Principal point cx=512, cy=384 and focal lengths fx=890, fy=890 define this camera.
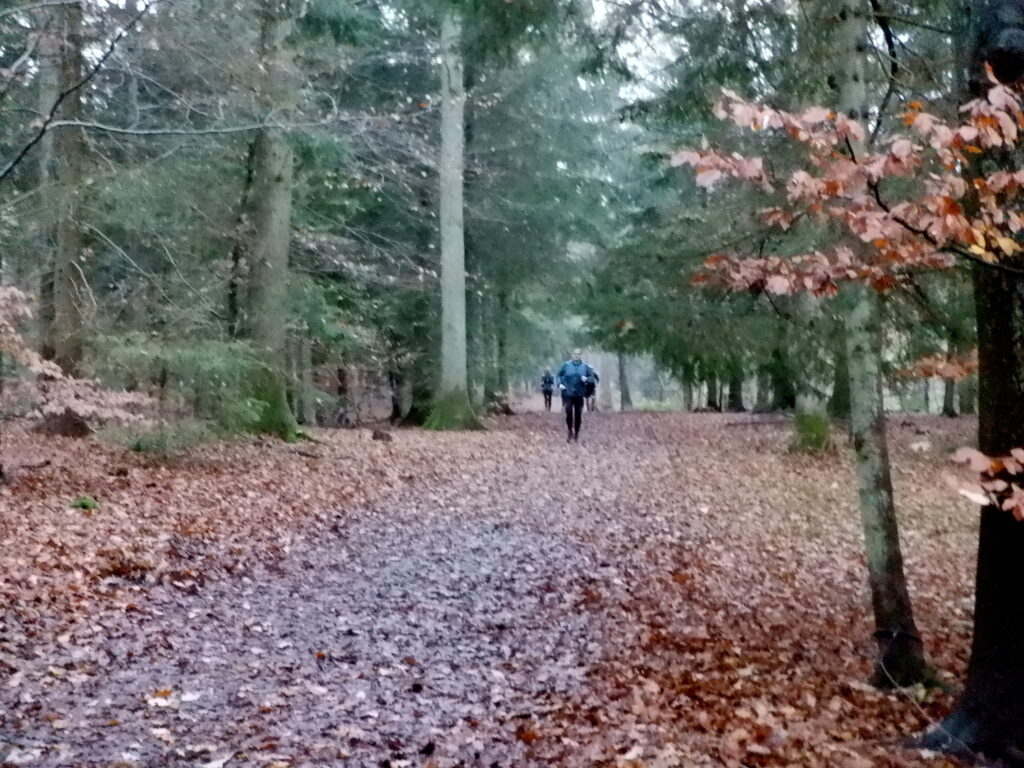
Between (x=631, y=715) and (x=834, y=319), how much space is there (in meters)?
8.87

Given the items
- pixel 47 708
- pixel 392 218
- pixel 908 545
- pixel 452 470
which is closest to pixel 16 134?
pixel 452 470

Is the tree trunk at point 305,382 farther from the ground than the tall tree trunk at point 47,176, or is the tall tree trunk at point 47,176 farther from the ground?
the tall tree trunk at point 47,176

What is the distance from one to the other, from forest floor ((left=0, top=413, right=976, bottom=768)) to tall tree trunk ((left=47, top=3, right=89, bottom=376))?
1.40m

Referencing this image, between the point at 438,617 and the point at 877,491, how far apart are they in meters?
3.38

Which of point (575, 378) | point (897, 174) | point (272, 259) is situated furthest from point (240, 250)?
point (897, 174)

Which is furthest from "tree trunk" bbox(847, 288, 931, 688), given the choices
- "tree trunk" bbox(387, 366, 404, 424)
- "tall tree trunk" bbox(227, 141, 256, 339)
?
"tree trunk" bbox(387, 366, 404, 424)

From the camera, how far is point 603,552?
29.6ft

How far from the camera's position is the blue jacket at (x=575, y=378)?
1748 centimetres

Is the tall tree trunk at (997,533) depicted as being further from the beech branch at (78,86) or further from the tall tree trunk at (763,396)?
the tall tree trunk at (763,396)

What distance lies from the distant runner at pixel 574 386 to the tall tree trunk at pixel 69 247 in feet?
29.1

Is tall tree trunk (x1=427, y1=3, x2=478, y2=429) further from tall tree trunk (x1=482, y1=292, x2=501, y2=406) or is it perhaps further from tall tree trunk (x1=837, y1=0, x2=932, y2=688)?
tall tree trunk (x1=837, y1=0, x2=932, y2=688)

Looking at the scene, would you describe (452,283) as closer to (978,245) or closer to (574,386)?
(574,386)

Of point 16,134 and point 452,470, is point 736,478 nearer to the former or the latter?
point 452,470

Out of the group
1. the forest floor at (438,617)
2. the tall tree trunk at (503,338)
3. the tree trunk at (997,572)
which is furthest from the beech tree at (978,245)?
the tall tree trunk at (503,338)
